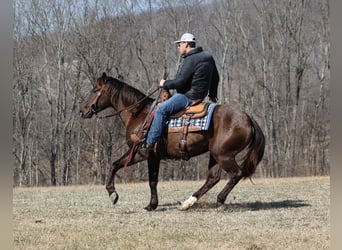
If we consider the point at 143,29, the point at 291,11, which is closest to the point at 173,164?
the point at 143,29

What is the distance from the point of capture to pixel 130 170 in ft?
81.9

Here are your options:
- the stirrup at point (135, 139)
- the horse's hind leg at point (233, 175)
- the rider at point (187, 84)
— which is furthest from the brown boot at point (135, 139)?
the horse's hind leg at point (233, 175)

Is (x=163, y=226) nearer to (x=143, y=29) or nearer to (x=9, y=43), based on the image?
(x=9, y=43)

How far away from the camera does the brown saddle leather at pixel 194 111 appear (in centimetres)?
736

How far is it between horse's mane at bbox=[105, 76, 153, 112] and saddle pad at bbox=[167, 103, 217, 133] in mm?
731

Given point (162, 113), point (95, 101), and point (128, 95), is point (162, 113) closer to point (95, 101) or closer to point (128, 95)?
point (128, 95)

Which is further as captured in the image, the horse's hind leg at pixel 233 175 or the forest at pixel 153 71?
the forest at pixel 153 71

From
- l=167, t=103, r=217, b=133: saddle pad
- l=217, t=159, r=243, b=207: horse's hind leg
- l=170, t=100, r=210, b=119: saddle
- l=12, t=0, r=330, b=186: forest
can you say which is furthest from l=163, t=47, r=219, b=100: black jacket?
l=12, t=0, r=330, b=186: forest

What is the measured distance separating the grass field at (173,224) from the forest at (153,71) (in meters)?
15.7

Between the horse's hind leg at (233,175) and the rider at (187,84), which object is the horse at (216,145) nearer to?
the horse's hind leg at (233,175)

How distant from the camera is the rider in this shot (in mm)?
7316

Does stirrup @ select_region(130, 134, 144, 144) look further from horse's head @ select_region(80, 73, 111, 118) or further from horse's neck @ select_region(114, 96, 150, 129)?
horse's head @ select_region(80, 73, 111, 118)

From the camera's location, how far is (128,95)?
8078mm

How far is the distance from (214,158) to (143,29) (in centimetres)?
1856
